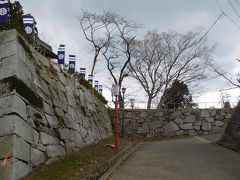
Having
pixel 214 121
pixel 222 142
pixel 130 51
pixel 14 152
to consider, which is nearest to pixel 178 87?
pixel 130 51

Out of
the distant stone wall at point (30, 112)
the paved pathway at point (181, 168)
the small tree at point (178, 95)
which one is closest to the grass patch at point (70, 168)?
the distant stone wall at point (30, 112)

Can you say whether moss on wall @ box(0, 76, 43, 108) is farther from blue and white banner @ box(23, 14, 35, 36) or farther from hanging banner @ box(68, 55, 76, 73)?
hanging banner @ box(68, 55, 76, 73)

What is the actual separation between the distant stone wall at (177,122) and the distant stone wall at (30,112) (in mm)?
17486

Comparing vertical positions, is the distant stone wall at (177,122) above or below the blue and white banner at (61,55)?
below

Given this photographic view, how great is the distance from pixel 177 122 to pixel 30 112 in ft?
74.0

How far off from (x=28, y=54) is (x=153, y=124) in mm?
20840

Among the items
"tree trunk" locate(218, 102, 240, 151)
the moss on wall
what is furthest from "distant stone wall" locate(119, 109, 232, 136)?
the moss on wall

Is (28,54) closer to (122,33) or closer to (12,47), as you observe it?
(12,47)

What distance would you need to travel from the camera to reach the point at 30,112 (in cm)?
799

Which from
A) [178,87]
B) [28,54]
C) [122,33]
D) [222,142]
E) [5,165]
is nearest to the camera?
[5,165]

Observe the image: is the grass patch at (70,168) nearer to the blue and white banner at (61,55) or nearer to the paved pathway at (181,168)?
the paved pathway at (181,168)

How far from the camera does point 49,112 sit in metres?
9.39

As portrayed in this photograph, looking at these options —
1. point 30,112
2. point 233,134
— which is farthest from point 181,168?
point 233,134

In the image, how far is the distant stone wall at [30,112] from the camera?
680cm
